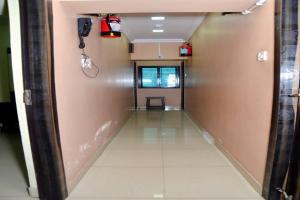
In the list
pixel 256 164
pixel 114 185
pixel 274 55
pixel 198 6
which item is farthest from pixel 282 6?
pixel 114 185

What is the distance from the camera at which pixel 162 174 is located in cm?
280

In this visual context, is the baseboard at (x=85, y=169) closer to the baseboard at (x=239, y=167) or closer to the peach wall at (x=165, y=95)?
the baseboard at (x=239, y=167)

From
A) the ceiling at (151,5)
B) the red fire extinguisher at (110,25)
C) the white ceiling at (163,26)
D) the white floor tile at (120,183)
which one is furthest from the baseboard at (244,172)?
the white ceiling at (163,26)

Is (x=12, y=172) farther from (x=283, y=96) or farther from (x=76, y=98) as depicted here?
(x=283, y=96)

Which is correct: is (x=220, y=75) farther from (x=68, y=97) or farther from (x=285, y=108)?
(x=68, y=97)

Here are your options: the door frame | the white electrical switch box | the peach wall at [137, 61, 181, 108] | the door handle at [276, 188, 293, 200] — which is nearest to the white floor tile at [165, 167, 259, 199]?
the door handle at [276, 188, 293, 200]

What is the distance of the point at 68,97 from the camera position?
94.7 inches

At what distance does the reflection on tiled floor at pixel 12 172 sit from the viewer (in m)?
2.35

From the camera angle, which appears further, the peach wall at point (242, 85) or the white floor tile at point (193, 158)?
the white floor tile at point (193, 158)

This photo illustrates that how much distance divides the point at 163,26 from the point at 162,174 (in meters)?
3.99

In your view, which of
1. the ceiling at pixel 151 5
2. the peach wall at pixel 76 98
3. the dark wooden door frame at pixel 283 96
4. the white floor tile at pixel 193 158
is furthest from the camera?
the white floor tile at pixel 193 158

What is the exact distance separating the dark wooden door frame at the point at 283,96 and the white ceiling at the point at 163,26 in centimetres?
293

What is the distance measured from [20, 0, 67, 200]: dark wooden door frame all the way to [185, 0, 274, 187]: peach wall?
6.43 feet

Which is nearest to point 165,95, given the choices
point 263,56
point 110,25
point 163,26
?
point 163,26
